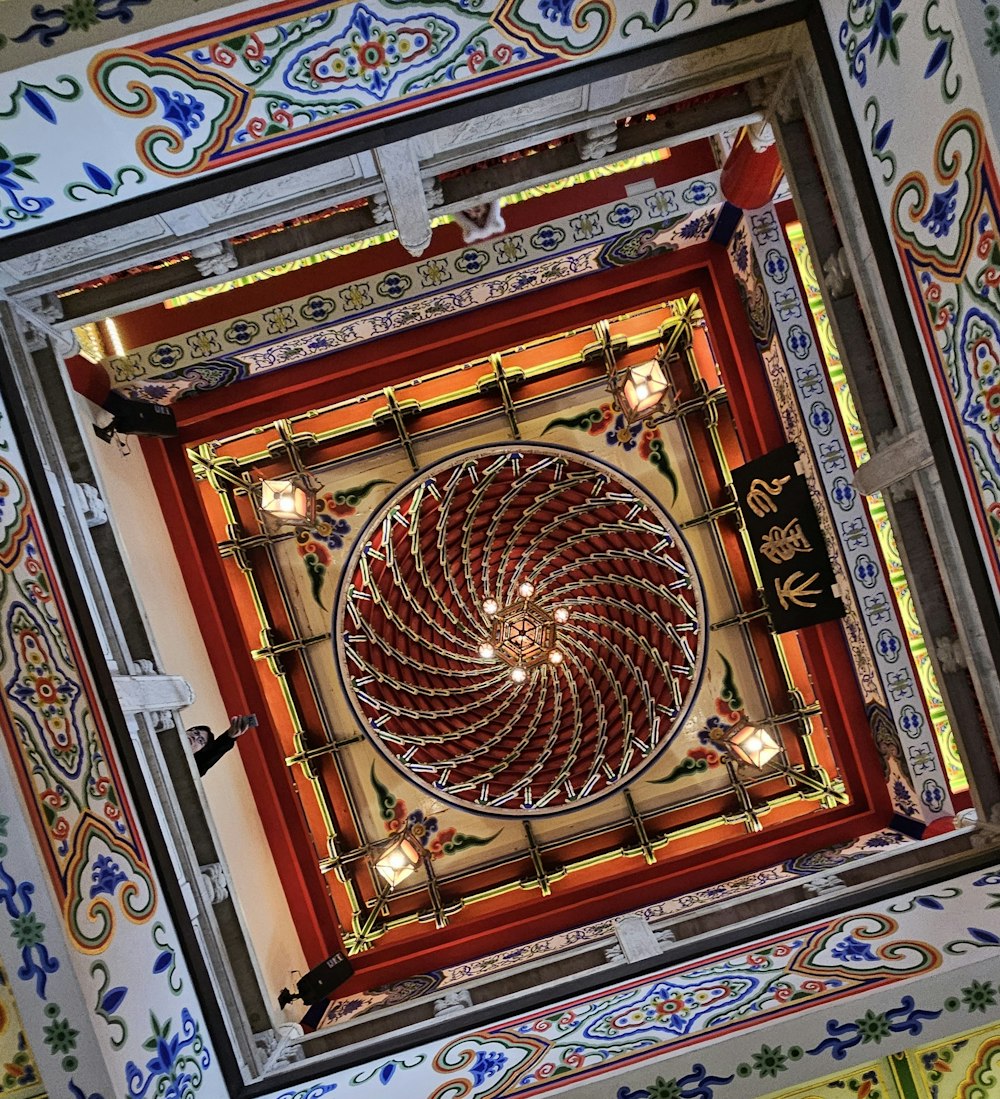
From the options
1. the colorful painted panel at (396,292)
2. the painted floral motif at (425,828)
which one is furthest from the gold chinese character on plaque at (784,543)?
the painted floral motif at (425,828)

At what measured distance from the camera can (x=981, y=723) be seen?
10.6 feet

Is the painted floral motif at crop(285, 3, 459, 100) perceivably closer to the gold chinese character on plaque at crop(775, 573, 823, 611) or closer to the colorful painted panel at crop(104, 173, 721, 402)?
the colorful painted panel at crop(104, 173, 721, 402)

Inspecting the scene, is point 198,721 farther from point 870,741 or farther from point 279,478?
point 870,741

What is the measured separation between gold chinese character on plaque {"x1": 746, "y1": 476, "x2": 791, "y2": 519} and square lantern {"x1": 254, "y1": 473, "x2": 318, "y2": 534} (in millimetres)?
2849

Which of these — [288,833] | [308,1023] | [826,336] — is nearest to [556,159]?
[826,336]

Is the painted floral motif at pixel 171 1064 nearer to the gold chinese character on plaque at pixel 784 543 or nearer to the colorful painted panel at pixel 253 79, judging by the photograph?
the colorful painted panel at pixel 253 79

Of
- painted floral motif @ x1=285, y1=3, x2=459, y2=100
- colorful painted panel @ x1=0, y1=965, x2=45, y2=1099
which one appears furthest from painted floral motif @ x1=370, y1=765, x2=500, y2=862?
painted floral motif @ x1=285, y1=3, x2=459, y2=100

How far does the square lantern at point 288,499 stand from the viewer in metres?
4.96

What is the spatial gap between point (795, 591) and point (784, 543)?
312mm

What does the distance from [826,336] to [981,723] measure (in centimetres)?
239

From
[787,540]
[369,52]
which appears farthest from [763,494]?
[369,52]

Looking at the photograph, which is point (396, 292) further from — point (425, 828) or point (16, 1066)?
point (16, 1066)

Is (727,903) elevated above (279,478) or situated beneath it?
situated beneath

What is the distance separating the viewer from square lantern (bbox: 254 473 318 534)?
4965mm
